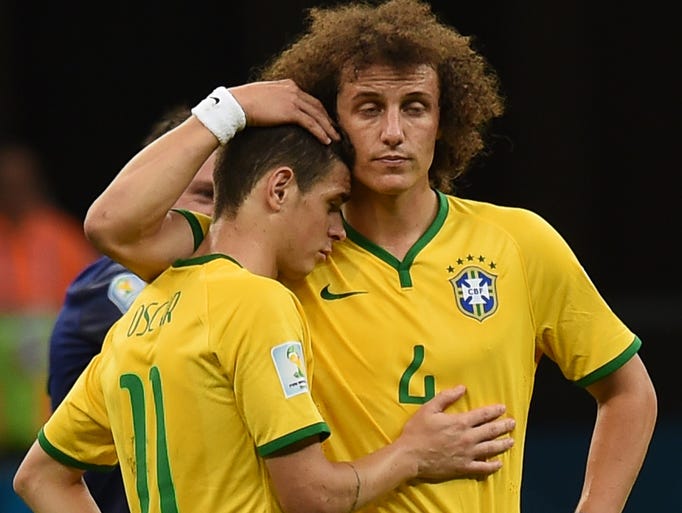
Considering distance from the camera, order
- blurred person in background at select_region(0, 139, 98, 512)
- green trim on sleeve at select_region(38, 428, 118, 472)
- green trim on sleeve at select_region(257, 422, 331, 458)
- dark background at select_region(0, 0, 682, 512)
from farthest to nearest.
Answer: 1. dark background at select_region(0, 0, 682, 512)
2. blurred person in background at select_region(0, 139, 98, 512)
3. green trim on sleeve at select_region(38, 428, 118, 472)
4. green trim on sleeve at select_region(257, 422, 331, 458)

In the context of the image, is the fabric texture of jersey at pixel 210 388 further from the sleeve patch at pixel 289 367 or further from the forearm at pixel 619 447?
the forearm at pixel 619 447

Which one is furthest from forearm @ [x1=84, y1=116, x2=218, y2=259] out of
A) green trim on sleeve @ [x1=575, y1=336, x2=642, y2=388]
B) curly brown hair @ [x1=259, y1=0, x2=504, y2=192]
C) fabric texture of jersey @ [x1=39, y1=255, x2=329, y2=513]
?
green trim on sleeve @ [x1=575, y1=336, x2=642, y2=388]

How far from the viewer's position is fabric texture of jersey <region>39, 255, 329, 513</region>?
3246mm

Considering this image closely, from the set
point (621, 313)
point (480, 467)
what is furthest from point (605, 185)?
point (480, 467)

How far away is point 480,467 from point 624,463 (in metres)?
0.45

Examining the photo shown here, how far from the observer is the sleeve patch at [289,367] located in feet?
10.6

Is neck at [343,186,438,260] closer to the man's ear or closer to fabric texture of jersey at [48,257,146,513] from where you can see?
the man's ear

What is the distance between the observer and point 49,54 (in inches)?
406

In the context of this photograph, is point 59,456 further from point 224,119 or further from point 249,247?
point 224,119

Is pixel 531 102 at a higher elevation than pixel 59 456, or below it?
below

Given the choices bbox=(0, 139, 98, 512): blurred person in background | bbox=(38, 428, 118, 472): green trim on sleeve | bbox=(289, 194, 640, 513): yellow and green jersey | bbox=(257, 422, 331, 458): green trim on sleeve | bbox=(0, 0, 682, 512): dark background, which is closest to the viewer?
bbox=(257, 422, 331, 458): green trim on sleeve

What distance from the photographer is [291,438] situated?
3232 millimetres

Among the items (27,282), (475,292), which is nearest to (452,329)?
(475,292)

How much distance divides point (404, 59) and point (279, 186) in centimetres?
45
